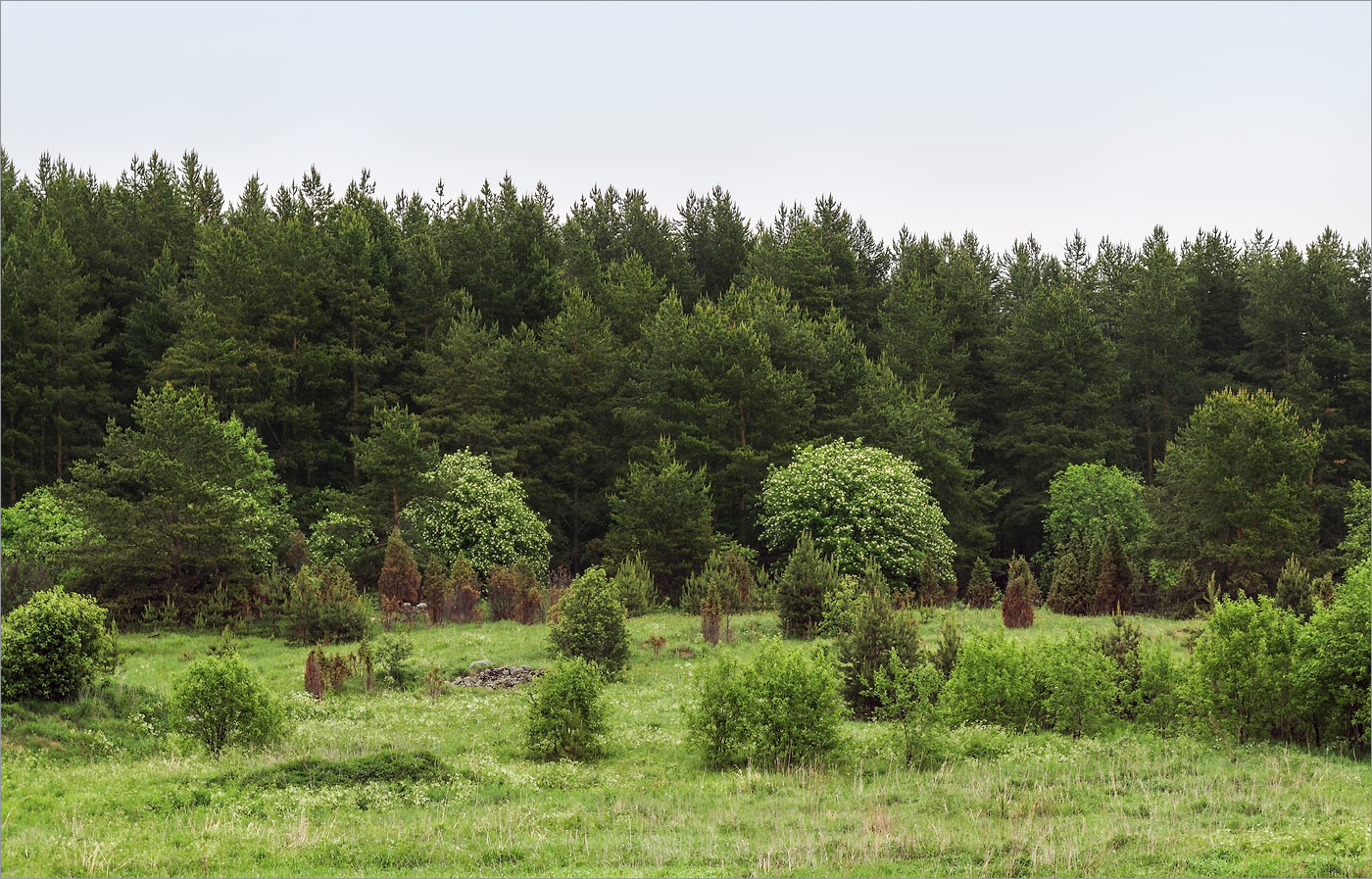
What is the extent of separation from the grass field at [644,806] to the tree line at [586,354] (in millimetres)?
23328

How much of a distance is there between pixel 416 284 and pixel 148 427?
788 inches

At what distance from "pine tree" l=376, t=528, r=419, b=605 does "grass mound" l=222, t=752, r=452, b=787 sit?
17597mm

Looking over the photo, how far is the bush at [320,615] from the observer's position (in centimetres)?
2667

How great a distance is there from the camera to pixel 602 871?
10.5 metres

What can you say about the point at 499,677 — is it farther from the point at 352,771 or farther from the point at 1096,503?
the point at 1096,503

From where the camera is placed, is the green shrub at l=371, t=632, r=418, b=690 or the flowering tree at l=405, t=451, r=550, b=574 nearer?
the green shrub at l=371, t=632, r=418, b=690

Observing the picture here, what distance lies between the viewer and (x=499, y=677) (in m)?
22.0

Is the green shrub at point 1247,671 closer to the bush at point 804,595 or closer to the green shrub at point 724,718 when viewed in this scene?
the green shrub at point 724,718

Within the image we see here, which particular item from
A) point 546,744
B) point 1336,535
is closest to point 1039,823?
point 546,744

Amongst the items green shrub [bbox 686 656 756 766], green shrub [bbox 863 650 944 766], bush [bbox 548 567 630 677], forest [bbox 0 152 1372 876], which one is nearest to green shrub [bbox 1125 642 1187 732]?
forest [bbox 0 152 1372 876]

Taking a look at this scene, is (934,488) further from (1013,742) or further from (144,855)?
(144,855)

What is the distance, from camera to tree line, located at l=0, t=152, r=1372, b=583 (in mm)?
42938

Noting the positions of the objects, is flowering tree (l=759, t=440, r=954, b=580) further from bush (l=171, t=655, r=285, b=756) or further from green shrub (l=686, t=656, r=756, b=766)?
bush (l=171, t=655, r=285, b=756)

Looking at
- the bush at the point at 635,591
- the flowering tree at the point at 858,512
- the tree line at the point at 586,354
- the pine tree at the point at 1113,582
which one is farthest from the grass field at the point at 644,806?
the tree line at the point at 586,354
